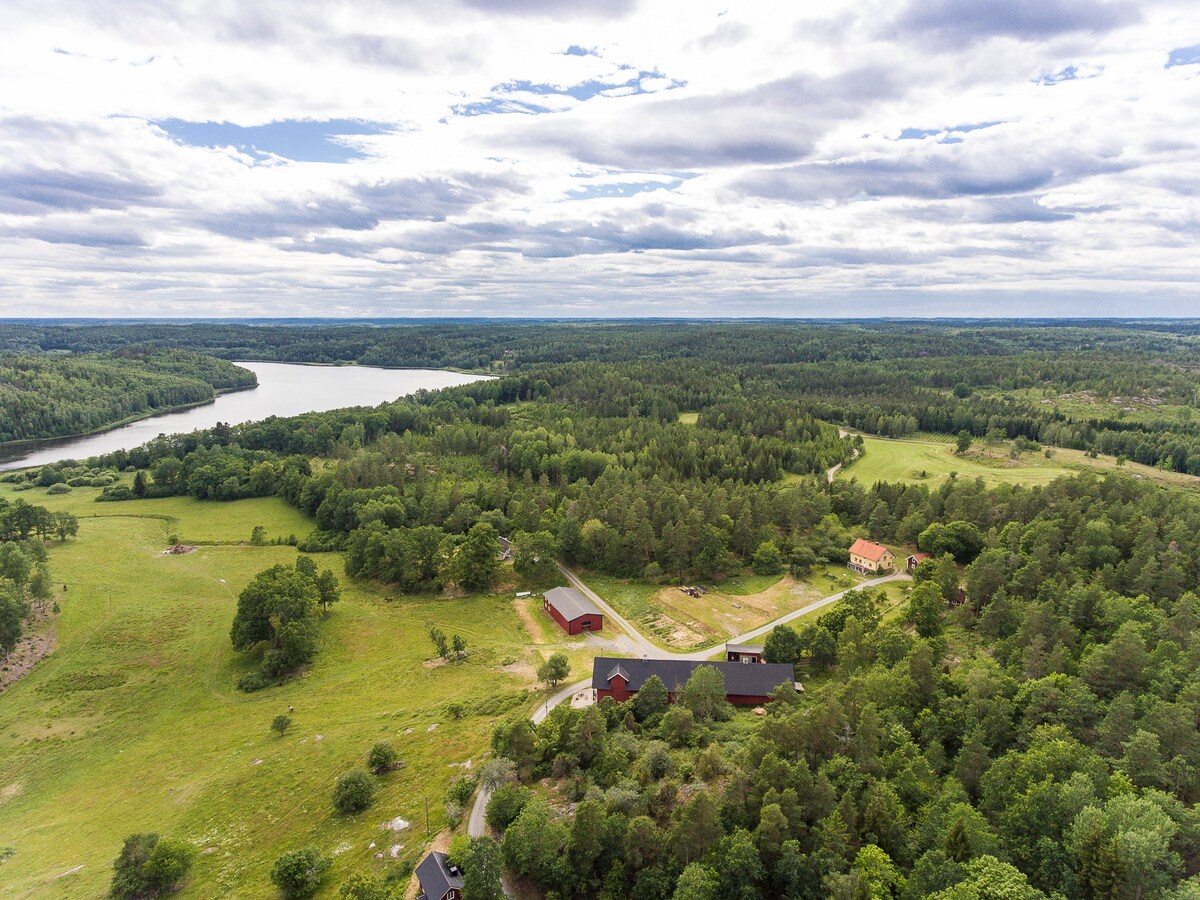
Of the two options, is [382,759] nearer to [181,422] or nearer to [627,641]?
[627,641]

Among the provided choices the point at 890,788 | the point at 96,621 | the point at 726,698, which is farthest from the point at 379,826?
the point at 96,621

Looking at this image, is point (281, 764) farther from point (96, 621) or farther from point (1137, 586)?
point (1137, 586)

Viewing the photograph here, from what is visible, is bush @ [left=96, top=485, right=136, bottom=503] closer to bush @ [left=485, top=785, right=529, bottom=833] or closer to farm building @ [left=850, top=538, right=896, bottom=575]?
bush @ [left=485, top=785, right=529, bottom=833]

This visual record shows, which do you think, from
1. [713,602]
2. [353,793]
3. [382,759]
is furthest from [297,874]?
[713,602]

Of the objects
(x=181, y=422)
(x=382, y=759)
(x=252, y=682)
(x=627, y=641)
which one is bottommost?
(x=252, y=682)

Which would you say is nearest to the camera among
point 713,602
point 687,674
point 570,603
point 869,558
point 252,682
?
point 687,674

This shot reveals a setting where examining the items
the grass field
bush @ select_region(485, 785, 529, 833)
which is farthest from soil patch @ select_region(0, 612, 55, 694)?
bush @ select_region(485, 785, 529, 833)
